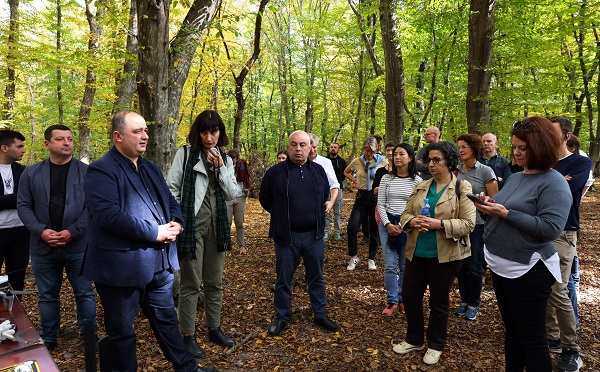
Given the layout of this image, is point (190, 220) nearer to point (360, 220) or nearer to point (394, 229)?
point (394, 229)

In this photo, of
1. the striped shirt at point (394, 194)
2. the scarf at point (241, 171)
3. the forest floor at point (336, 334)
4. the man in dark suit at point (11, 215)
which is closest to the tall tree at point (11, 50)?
the scarf at point (241, 171)

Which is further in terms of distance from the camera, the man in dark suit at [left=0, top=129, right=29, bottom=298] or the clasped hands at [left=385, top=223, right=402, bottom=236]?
the clasped hands at [left=385, top=223, right=402, bottom=236]

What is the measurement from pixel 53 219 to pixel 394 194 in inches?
145

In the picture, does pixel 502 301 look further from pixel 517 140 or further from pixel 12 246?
pixel 12 246

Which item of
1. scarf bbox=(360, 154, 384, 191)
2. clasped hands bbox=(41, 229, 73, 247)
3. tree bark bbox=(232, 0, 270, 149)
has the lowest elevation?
clasped hands bbox=(41, 229, 73, 247)

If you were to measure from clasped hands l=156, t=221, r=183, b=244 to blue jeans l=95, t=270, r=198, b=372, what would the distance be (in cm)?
29

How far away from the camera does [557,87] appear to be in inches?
412

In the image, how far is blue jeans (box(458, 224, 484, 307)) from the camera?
4.19m

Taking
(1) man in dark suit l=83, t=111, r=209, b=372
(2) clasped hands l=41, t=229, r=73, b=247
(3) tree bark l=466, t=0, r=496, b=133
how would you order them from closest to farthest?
1. (1) man in dark suit l=83, t=111, r=209, b=372
2. (2) clasped hands l=41, t=229, r=73, b=247
3. (3) tree bark l=466, t=0, r=496, b=133

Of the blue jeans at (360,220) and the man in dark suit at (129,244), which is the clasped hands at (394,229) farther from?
the man in dark suit at (129,244)

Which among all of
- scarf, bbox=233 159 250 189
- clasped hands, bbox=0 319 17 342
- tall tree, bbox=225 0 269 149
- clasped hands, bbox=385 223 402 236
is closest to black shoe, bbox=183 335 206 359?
clasped hands, bbox=0 319 17 342

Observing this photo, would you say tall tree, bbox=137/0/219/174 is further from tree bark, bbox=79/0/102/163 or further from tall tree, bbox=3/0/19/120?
tree bark, bbox=79/0/102/163

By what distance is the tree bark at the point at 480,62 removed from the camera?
264 inches

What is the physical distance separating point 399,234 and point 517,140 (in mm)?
1913
